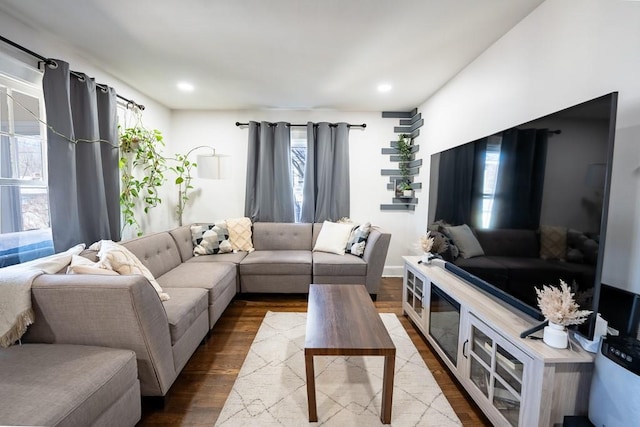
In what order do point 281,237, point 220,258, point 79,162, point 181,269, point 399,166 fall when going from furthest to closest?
point 399,166 < point 281,237 < point 220,258 < point 181,269 < point 79,162

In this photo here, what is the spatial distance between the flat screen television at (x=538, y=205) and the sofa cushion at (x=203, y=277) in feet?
6.55

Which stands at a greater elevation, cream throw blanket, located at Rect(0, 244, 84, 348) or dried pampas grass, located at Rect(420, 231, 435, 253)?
dried pampas grass, located at Rect(420, 231, 435, 253)

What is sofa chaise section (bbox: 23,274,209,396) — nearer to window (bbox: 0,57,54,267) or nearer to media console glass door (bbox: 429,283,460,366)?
window (bbox: 0,57,54,267)

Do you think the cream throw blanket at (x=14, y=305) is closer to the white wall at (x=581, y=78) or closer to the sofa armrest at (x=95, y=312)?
the sofa armrest at (x=95, y=312)

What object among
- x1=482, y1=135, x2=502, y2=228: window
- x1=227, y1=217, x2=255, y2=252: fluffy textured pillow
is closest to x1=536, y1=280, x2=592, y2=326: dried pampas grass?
x1=482, y1=135, x2=502, y2=228: window

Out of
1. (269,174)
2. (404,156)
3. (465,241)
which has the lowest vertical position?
(465,241)

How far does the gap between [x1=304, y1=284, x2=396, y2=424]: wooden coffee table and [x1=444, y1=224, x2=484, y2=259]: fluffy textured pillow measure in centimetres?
80

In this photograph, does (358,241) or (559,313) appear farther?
(358,241)

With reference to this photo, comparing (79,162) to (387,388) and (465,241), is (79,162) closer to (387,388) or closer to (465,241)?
(387,388)

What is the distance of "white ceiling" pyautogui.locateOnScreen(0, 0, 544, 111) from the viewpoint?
166 cm

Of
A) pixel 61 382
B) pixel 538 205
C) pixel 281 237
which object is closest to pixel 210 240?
pixel 281 237

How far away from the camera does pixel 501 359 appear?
1329 mm

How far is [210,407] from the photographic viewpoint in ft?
5.08

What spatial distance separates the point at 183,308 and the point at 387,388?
1.35m
